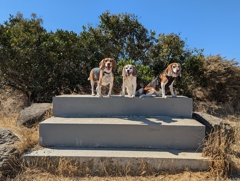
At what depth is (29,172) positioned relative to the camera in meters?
3.06

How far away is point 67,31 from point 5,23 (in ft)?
7.39

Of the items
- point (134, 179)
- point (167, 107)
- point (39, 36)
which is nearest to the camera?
point (134, 179)

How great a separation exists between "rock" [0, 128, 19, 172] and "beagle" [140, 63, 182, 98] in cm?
266

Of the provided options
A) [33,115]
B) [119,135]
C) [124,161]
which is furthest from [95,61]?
[124,161]

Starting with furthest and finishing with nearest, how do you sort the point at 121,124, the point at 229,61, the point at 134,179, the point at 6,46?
the point at 229,61, the point at 6,46, the point at 121,124, the point at 134,179

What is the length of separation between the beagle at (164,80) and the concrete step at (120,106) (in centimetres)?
25

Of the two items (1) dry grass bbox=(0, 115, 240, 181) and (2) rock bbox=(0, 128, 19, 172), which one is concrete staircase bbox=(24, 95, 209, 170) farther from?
(2) rock bbox=(0, 128, 19, 172)

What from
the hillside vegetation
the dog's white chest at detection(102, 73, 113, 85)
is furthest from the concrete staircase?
the hillside vegetation

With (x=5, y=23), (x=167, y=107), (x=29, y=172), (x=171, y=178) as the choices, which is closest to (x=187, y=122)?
(x=167, y=107)

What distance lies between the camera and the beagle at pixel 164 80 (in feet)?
13.2

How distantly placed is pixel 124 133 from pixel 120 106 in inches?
29.8

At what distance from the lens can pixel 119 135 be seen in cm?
356

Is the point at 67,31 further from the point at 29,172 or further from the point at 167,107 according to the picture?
the point at 29,172

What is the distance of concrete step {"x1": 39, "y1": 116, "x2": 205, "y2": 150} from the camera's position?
354cm
